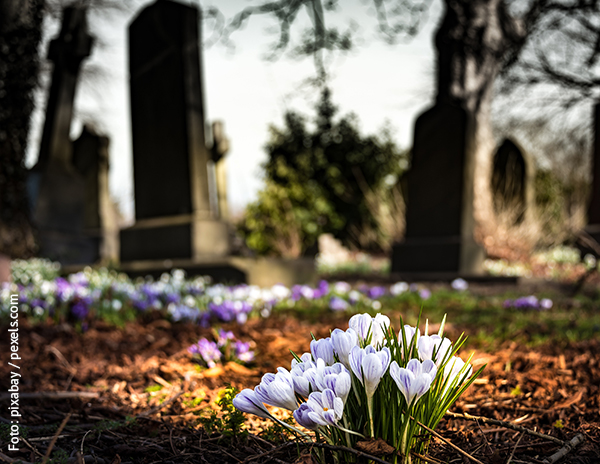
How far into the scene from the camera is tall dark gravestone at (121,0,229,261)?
685 centimetres

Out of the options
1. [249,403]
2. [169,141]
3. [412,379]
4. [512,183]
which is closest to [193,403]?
[249,403]

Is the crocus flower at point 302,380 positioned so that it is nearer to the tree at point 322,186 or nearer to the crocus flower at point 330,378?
the crocus flower at point 330,378

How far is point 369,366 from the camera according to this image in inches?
43.9

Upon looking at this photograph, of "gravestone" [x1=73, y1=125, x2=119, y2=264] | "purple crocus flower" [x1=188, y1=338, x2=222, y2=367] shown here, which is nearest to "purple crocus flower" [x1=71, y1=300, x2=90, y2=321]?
"purple crocus flower" [x1=188, y1=338, x2=222, y2=367]

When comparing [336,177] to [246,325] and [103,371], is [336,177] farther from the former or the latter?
[103,371]

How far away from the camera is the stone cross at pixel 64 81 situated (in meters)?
10.6

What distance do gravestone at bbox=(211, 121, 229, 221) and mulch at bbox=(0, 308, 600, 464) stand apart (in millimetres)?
8470

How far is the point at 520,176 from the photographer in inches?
548

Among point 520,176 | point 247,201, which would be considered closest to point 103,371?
point 247,201

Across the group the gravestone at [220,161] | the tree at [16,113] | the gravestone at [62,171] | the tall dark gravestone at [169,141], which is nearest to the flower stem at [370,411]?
the tall dark gravestone at [169,141]

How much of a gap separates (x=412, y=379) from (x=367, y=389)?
0.10 metres

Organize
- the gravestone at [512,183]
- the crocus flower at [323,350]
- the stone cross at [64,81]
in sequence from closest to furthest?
the crocus flower at [323,350] → the stone cross at [64,81] → the gravestone at [512,183]

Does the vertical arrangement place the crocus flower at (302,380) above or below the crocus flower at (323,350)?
below

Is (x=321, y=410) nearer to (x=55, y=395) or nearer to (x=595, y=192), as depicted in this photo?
(x=55, y=395)
